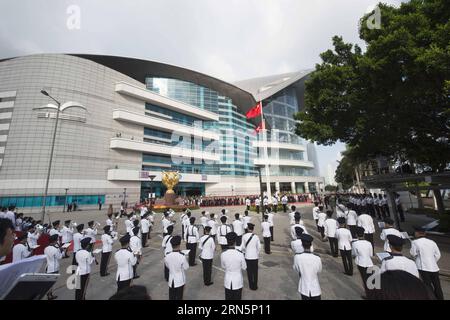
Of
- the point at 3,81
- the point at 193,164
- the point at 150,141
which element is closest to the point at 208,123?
the point at 193,164

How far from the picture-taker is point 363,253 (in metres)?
5.33

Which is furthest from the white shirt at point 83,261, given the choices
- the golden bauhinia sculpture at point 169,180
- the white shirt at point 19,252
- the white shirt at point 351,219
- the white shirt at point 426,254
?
the golden bauhinia sculpture at point 169,180

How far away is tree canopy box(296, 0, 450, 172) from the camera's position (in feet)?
26.1

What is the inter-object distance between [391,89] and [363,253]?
24.8ft

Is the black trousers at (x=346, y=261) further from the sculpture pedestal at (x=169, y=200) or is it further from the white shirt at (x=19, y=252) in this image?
the sculpture pedestal at (x=169, y=200)

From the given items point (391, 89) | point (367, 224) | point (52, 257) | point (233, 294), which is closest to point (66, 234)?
point (52, 257)

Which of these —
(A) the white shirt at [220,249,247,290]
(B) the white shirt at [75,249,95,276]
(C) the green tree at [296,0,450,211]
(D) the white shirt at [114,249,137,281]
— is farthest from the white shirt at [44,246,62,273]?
(C) the green tree at [296,0,450,211]

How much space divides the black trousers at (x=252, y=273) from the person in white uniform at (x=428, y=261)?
379cm

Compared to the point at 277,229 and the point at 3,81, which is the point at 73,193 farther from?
the point at 277,229

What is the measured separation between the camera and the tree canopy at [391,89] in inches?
313

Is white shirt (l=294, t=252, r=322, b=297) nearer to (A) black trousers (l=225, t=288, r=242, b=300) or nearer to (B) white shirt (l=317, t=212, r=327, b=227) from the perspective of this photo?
(A) black trousers (l=225, t=288, r=242, b=300)

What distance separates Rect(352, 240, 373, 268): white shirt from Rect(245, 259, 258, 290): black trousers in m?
2.62

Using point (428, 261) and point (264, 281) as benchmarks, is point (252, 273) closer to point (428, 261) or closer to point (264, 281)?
point (264, 281)
